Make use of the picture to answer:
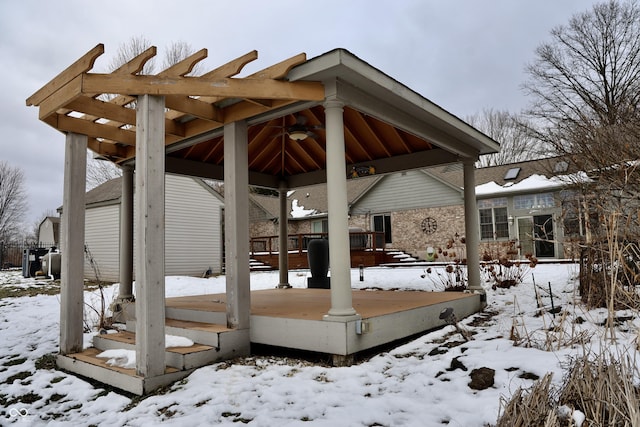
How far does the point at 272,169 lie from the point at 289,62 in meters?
4.26

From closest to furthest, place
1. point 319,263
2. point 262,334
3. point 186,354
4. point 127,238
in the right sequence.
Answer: point 186,354
point 262,334
point 127,238
point 319,263

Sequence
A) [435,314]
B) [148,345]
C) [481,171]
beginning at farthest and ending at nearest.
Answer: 1. [481,171]
2. [435,314]
3. [148,345]

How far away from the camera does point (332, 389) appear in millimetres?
3156

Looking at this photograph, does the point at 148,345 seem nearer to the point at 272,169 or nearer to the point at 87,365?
the point at 87,365

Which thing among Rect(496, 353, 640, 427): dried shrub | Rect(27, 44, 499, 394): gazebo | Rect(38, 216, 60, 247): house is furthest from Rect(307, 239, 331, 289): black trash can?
Rect(38, 216, 60, 247): house

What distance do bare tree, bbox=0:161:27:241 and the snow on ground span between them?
30979 millimetres

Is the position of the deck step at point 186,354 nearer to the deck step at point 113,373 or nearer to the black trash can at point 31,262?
the deck step at point 113,373

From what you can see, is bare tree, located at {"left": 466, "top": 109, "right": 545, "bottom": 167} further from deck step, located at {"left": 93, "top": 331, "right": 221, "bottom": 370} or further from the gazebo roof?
deck step, located at {"left": 93, "top": 331, "right": 221, "bottom": 370}

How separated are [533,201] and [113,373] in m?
16.1

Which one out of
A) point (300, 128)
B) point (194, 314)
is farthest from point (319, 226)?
point (194, 314)

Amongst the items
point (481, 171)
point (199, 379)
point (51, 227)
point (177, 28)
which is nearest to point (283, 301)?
point (199, 379)

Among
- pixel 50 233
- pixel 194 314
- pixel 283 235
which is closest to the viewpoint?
pixel 194 314

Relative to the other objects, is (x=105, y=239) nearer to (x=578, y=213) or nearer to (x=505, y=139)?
(x=578, y=213)

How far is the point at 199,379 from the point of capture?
344 cm
